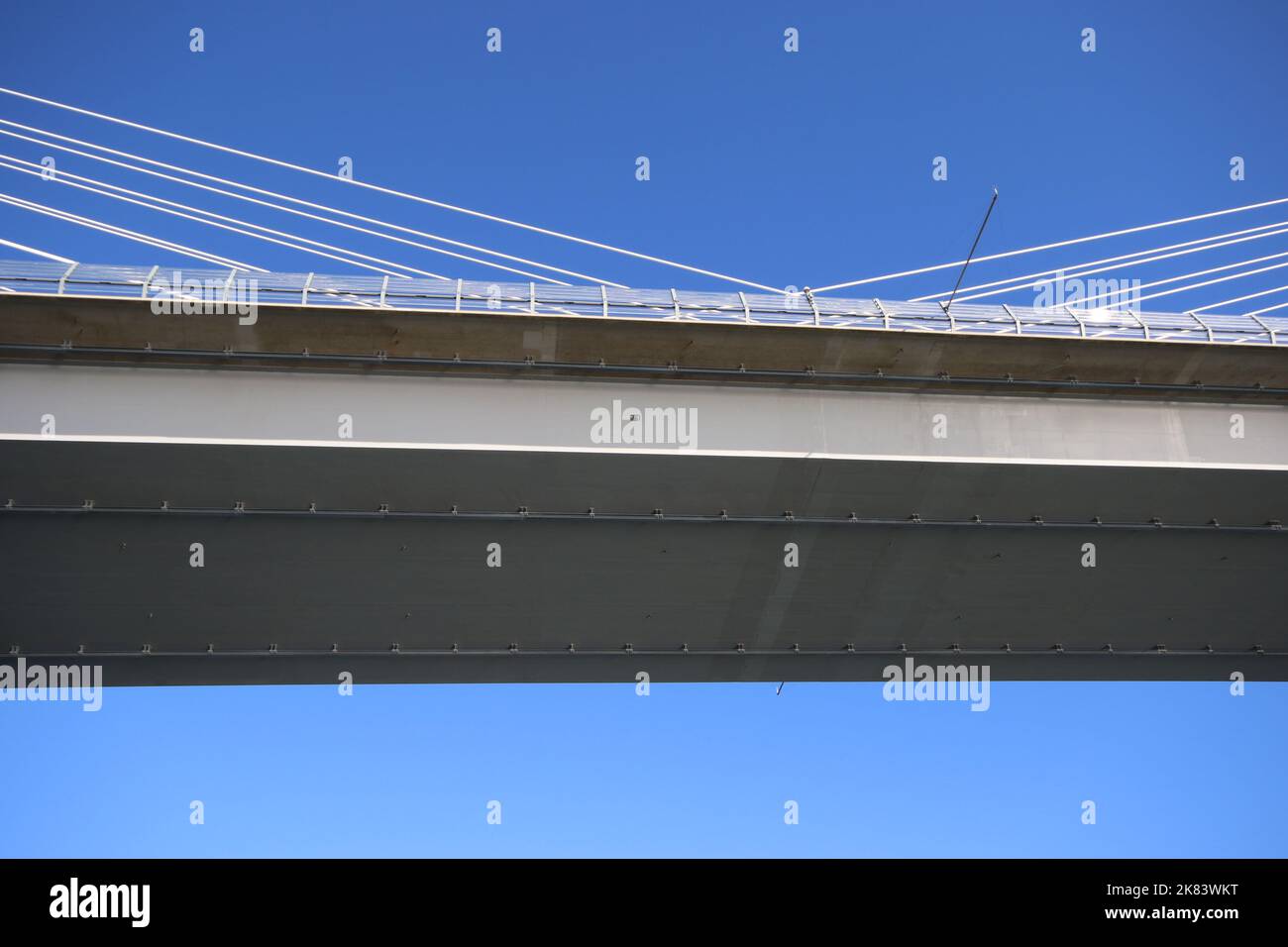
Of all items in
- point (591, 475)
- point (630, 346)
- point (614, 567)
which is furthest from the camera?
point (614, 567)

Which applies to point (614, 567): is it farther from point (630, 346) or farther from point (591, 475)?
point (630, 346)

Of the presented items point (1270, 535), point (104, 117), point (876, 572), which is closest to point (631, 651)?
point (876, 572)

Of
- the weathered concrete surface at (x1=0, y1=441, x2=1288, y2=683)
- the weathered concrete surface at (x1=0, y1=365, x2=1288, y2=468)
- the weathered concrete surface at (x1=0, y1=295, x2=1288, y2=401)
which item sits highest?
the weathered concrete surface at (x1=0, y1=295, x2=1288, y2=401)

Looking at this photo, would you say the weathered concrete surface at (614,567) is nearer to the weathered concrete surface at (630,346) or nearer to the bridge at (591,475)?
the bridge at (591,475)

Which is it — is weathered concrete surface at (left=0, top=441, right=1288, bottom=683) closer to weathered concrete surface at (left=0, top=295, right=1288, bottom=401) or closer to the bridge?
the bridge

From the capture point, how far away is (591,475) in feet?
49.1

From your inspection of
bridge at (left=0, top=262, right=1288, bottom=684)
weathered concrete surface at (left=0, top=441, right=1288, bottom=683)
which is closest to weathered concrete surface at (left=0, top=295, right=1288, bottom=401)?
bridge at (left=0, top=262, right=1288, bottom=684)

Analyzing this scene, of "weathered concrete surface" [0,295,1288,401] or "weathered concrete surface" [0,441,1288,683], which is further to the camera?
"weathered concrete surface" [0,441,1288,683]

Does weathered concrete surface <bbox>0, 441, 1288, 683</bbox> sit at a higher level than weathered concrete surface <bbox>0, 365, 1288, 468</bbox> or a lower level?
lower

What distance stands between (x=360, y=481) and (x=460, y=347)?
2182 mm

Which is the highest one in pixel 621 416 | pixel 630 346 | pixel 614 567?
pixel 630 346

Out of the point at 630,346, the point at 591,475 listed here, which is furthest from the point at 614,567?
the point at 630,346

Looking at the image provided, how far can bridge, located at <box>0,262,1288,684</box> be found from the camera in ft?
47.8

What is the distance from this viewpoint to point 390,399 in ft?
49.5
